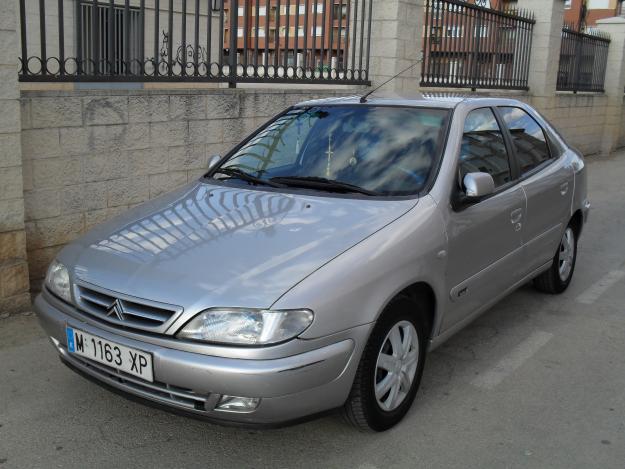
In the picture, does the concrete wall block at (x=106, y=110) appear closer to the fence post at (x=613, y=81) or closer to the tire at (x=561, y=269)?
the tire at (x=561, y=269)

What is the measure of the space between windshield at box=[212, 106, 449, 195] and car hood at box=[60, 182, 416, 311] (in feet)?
0.71

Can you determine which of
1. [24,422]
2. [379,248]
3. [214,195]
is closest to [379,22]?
[214,195]

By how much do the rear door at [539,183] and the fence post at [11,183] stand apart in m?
3.28

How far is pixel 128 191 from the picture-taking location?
608cm

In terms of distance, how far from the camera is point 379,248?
3.21m

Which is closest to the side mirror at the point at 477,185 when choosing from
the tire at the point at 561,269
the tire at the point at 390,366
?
the tire at the point at 390,366

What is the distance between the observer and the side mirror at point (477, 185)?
3760 mm

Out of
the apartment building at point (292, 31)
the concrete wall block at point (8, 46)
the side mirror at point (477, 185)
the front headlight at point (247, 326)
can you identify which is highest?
the apartment building at point (292, 31)

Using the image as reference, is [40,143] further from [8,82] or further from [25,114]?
[8,82]

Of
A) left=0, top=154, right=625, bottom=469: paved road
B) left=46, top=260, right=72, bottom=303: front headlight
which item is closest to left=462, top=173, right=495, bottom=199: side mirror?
left=0, top=154, right=625, bottom=469: paved road

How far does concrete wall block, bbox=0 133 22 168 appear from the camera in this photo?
4773 mm

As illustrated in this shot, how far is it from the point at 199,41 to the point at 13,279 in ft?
9.91

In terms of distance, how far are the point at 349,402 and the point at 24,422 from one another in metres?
1.61

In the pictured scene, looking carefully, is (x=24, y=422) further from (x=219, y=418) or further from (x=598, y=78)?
(x=598, y=78)
